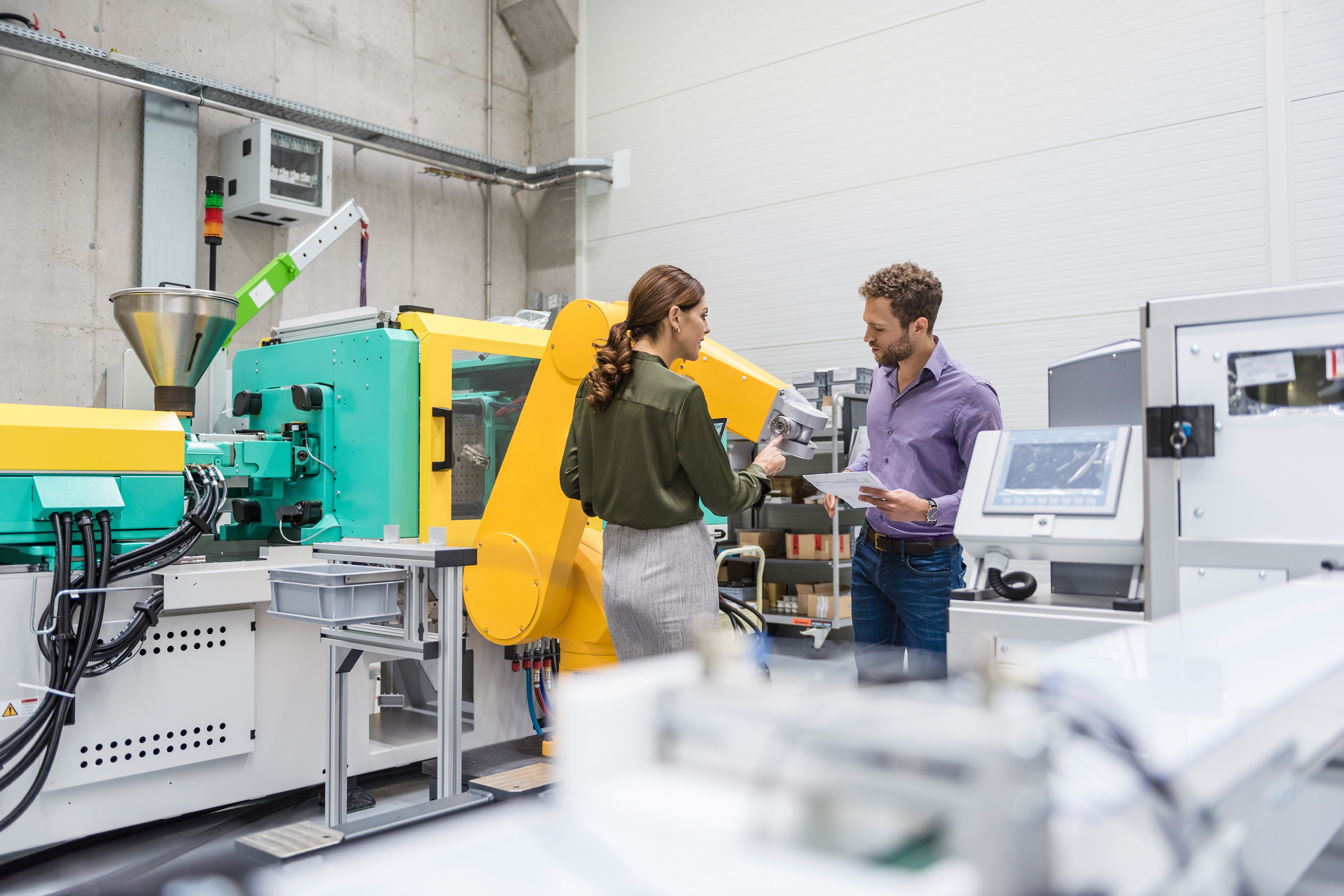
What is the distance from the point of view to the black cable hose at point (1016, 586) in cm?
163

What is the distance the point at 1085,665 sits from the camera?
759mm

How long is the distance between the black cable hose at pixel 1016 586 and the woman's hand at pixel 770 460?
0.78m

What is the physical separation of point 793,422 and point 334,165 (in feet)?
17.4

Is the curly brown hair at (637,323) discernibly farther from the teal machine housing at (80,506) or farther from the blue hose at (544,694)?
the blue hose at (544,694)

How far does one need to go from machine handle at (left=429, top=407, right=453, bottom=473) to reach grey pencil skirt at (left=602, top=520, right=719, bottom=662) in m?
1.10

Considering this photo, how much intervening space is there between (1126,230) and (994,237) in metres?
0.78

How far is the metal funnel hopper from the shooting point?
10.6 feet

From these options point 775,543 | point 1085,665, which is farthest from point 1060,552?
point 775,543

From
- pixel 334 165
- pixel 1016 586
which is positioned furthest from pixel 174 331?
pixel 334 165

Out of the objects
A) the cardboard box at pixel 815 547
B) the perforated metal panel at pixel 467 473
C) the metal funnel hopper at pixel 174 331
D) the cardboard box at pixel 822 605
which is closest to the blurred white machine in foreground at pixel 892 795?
the perforated metal panel at pixel 467 473

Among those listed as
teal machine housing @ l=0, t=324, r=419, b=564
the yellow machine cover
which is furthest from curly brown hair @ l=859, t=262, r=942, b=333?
the yellow machine cover

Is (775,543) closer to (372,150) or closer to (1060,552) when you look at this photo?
(372,150)

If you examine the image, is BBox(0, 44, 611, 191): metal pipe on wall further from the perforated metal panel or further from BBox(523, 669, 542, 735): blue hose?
BBox(523, 669, 542, 735): blue hose

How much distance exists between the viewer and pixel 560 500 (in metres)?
2.65
